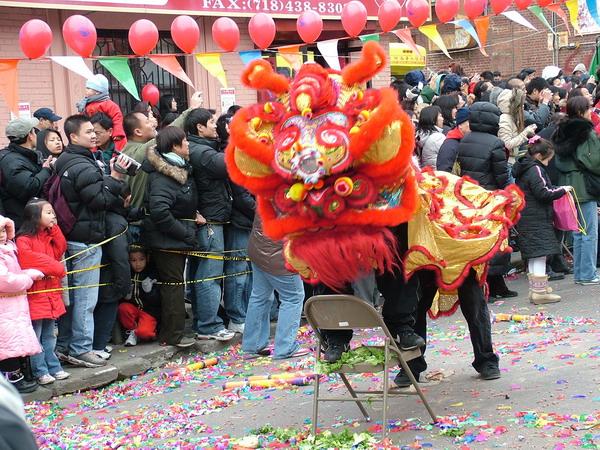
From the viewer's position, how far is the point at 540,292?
9406mm

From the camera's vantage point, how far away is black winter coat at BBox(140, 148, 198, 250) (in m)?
8.15

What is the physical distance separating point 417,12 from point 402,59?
7594 mm

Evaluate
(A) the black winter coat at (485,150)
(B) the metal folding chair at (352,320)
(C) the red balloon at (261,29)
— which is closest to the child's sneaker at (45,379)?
(B) the metal folding chair at (352,320)

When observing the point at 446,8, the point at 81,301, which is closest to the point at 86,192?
the point at 81,301

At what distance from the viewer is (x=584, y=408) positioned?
5328 mm

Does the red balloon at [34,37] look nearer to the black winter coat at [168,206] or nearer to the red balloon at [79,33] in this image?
the red balloon at [79,33]

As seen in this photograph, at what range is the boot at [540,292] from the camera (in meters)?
9.38

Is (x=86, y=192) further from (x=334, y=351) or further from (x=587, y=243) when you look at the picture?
(x=587, y=243)

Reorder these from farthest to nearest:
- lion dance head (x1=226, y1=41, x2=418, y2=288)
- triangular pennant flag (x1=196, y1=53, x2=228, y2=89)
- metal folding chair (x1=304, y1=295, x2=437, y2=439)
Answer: triangular pennant flag (x1=196, y1=53, x2=228, y2=89), metal folding chair (x1=304, y1=295, x2=437, y2=439), lion dance head (x1=226, y1=41, x2=418, y2=288)

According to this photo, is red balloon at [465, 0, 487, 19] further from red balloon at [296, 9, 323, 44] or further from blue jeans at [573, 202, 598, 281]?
blue jeans at [573, 202, 598, 281]

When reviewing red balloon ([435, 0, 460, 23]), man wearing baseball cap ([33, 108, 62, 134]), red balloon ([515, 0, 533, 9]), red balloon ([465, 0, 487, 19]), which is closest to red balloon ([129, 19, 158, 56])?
man wearing baseball cap ([33, 108, 62, 134])

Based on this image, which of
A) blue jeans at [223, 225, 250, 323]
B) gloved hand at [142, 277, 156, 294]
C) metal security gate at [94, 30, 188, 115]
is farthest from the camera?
metal security gate at [94, 30, 188, 115]

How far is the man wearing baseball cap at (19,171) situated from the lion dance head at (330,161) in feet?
10.2

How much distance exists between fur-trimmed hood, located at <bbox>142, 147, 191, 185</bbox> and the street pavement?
1.68m
